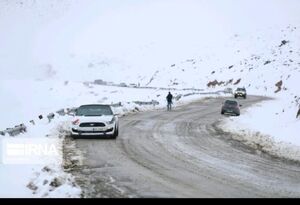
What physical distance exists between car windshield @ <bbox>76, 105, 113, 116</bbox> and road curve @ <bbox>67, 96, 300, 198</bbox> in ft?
4.23

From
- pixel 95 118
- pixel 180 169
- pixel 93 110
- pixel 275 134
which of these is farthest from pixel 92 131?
pixel 275 134

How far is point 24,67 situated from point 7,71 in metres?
14.7

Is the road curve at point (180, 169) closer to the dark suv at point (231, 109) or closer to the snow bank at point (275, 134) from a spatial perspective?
the snow bank at point (275, 134)

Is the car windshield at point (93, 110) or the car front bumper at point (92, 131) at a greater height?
the car windshield at point (93, 110)

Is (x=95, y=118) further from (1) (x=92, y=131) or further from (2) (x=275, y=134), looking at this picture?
(2) (x=275, y=134)

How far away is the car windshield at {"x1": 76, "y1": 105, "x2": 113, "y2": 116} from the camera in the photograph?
21.8 meters

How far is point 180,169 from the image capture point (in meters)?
13.8

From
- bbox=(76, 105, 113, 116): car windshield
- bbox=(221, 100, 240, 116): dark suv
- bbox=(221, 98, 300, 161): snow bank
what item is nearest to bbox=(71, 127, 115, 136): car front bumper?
bbox=(76, 105, 113, 116): car windshield

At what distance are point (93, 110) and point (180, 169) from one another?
9201 mm

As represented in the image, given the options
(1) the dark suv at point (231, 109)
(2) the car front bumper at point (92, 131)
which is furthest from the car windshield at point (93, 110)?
(1) the dark suv at point (231, 109)

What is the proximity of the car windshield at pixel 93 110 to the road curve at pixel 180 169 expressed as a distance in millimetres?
1289

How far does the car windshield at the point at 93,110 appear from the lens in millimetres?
21780

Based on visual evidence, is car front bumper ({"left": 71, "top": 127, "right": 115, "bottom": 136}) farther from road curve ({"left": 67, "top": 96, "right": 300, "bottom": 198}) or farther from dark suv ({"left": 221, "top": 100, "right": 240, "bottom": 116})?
dark suv ({"left": 221, "top": 100, "right": 240, "bottom": 116})

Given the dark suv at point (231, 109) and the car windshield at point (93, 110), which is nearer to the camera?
the car windshield at point (93, 110)
